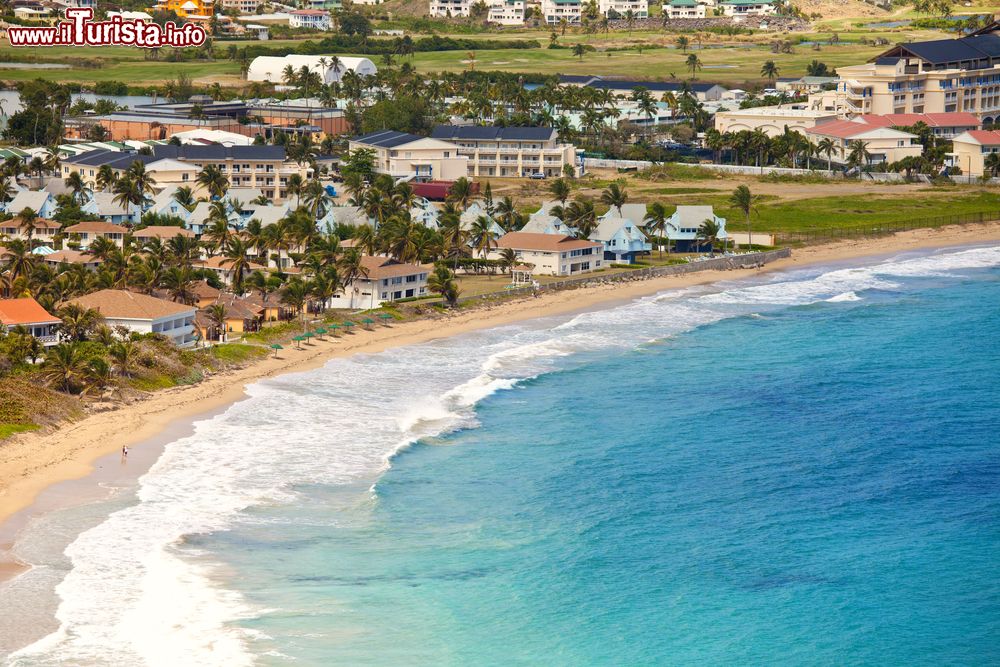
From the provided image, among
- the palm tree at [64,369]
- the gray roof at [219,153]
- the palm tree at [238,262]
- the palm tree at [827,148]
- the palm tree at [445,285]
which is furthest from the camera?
the palm tree at [827,148]

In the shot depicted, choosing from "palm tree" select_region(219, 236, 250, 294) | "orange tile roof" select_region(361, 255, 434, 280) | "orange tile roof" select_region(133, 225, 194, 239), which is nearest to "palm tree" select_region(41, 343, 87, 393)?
"palm tree" select_region(219, 236, 250, 294)

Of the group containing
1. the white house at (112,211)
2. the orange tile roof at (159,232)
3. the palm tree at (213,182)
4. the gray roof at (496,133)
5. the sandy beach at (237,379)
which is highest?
the gray roof at (496,133)

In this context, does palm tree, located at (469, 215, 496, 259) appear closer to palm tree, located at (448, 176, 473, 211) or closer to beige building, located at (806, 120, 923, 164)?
palm tree, located at (448, 176, 473, 211)

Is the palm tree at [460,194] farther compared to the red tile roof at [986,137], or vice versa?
the red tile roof at [986,137]

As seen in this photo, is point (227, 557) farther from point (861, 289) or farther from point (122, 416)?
point (861, 289)

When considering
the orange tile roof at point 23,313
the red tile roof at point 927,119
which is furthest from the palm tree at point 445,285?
the red tile roof at point 927,119

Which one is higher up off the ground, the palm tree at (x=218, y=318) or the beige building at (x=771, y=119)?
the beige building at (x=771, y=119)

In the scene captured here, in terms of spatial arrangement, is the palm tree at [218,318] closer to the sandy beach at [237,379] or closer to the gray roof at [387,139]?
the sandy beach at [237,379]

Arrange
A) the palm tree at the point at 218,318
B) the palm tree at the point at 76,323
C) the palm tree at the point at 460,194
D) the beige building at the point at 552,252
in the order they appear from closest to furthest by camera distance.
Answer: the palm tree at the point at 76,323
the palm tree at the point at 218,318
the beige building at the point at 552,252
the palm tree at the point at 460,194
